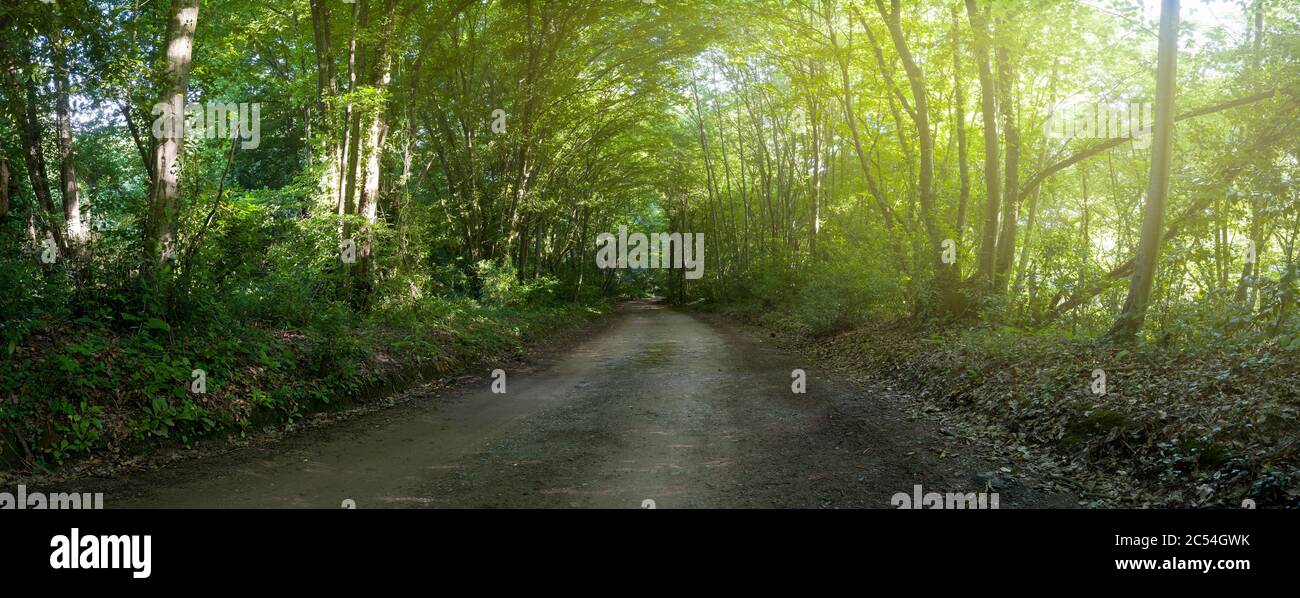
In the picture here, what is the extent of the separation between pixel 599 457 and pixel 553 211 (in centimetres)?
2222

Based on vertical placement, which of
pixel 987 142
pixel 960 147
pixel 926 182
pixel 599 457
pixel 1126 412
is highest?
pixel 960 147

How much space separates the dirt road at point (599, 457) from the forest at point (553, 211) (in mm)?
837

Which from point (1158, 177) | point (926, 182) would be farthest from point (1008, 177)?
point (1158, 177)

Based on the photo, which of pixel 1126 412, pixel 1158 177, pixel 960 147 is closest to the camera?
pixel 1126 412

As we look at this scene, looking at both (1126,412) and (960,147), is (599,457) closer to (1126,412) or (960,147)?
(1126,412)

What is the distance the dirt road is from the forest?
84 centimetres

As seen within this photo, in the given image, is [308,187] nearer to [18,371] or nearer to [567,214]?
[18,371]

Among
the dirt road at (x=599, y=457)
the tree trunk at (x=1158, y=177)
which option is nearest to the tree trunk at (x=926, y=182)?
the dirt road at (x=599, y=457)

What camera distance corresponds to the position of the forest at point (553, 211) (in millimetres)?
6215

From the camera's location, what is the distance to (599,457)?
6105 millimetres

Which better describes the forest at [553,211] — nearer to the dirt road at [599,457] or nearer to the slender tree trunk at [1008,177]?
the slender tree trunk at [1008,177]

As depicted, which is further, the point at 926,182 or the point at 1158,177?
the point at 926,182

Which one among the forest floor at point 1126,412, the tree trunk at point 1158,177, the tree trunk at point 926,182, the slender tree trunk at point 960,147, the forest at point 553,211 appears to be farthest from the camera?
the slender tree trunk at point 960,147
